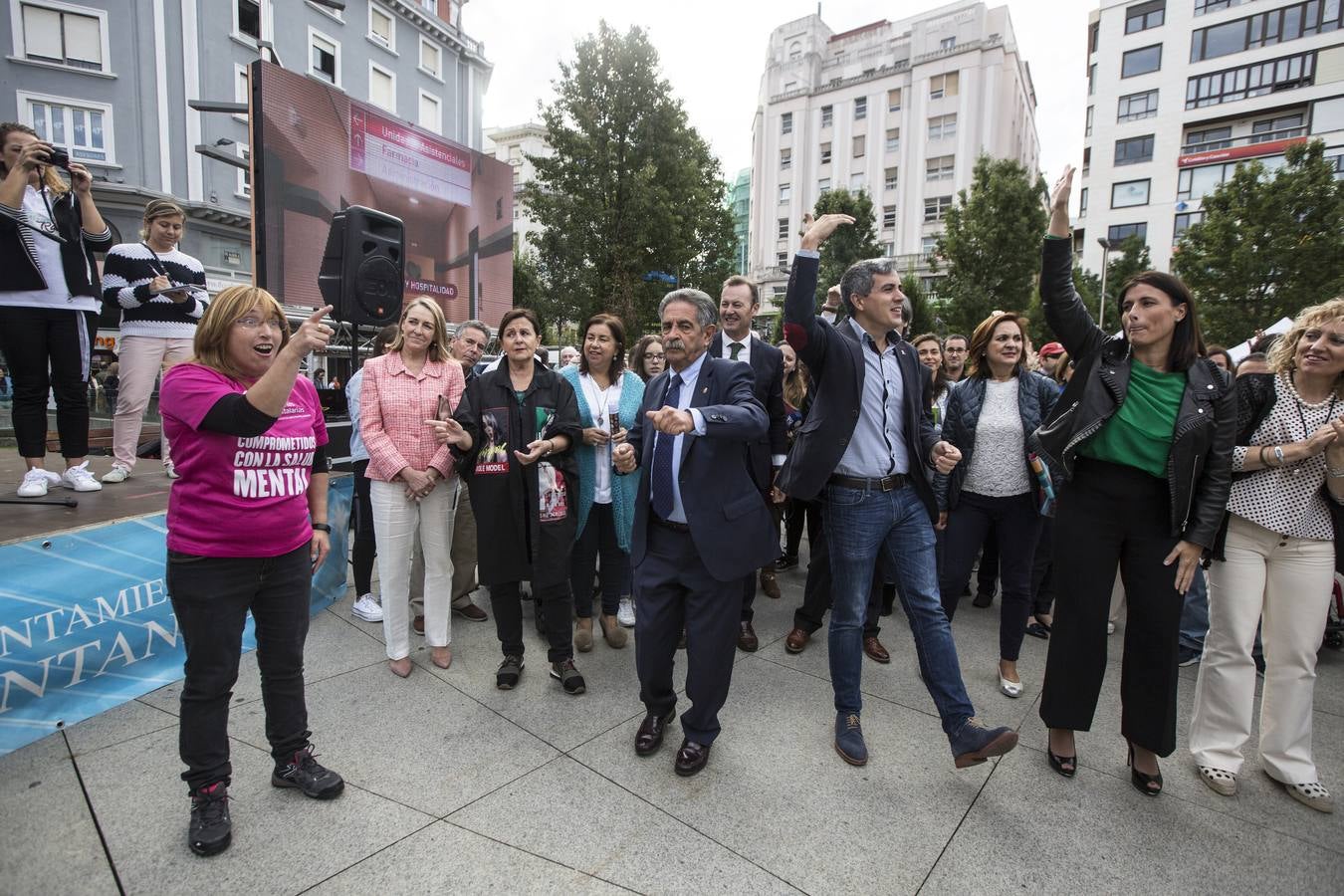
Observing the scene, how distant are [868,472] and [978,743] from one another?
44.2 inches

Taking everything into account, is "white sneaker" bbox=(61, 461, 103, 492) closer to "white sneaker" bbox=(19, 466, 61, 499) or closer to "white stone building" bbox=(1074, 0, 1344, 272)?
"white sneaker" bbox=(19, 466, 61, 499)

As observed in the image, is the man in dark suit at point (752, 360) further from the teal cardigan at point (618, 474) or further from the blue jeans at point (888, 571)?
the blue jeans at point (888, 571)

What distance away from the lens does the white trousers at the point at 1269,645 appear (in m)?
2.63

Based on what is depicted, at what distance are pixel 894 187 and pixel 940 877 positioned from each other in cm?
4906

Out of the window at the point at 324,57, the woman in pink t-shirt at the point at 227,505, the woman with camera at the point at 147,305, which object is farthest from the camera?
the window at the point at 324,57

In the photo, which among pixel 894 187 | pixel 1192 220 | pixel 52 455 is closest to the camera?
pixel 52 455

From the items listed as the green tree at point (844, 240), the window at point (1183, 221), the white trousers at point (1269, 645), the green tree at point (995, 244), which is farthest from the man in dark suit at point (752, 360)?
the window at point (1183, 221)

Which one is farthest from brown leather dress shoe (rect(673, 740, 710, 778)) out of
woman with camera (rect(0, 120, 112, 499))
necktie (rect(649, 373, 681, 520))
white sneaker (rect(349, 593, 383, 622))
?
woman with camera (rect(0, 120, 112, 499))

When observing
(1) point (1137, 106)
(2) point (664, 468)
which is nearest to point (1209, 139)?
(1) point (1137, 106)

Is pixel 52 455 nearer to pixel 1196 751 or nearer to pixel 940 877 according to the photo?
pixel 940 877

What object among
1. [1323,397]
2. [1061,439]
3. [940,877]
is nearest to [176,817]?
[940,877]

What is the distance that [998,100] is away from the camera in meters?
42.2

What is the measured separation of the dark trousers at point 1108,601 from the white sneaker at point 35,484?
5448 mm

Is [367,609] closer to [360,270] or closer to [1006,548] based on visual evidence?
[360,270]
